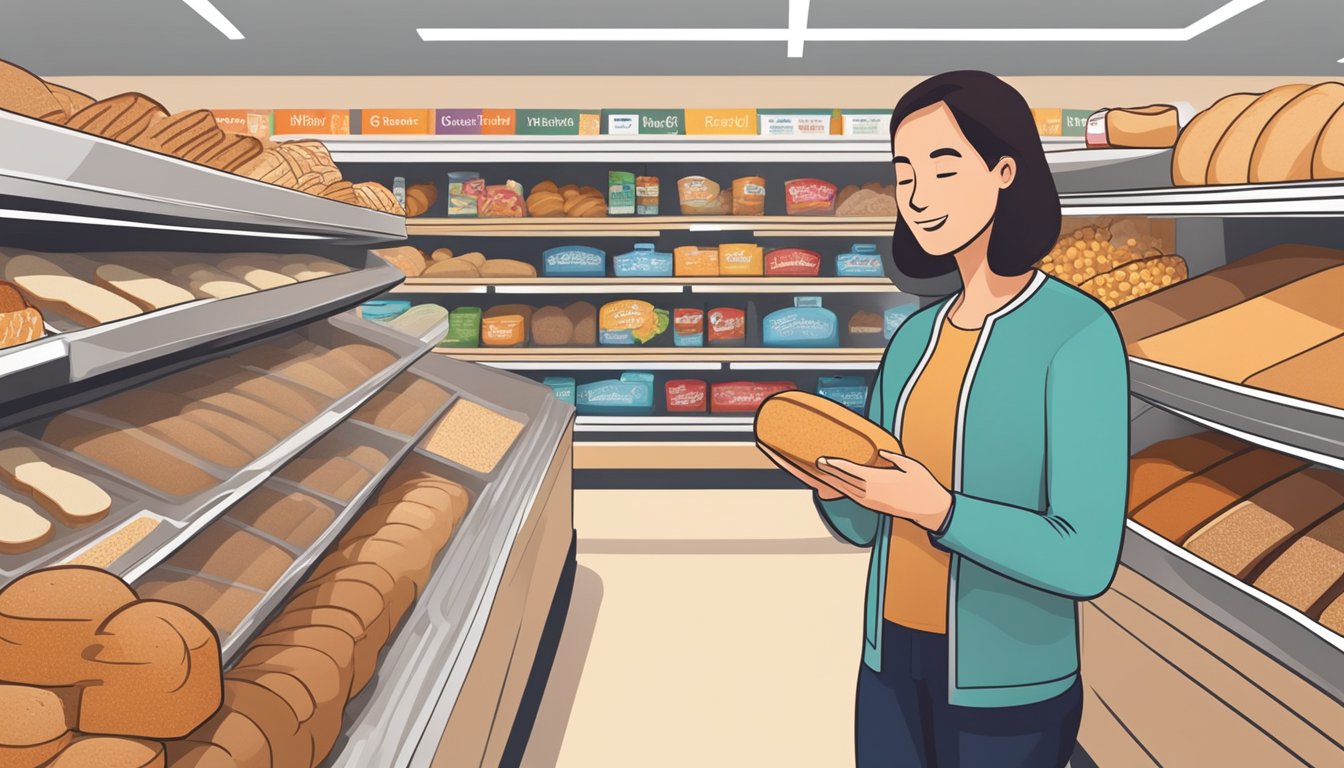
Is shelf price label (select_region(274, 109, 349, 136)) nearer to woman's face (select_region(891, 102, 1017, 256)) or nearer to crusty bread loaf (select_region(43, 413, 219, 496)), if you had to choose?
crusty bread loaf (select_region(43, 413, 219, 496))

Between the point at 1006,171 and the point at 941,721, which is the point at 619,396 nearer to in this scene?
the point at 941,721

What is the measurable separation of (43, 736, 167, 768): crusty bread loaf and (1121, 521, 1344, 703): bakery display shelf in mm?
1588

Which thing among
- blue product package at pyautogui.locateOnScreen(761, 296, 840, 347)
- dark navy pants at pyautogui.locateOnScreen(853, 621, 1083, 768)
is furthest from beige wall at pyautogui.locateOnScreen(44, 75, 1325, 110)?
dark navy pants at pyautogui.locateOnScreen(853, 621, 1083, 768)

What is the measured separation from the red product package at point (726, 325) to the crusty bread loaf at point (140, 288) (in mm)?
3472

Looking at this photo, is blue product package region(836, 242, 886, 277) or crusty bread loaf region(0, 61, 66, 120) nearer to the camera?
crusty bread loaf region(0, 61, 66, 120)

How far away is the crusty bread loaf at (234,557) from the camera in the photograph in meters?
1.33

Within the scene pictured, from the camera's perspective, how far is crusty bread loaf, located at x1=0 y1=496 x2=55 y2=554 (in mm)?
968
